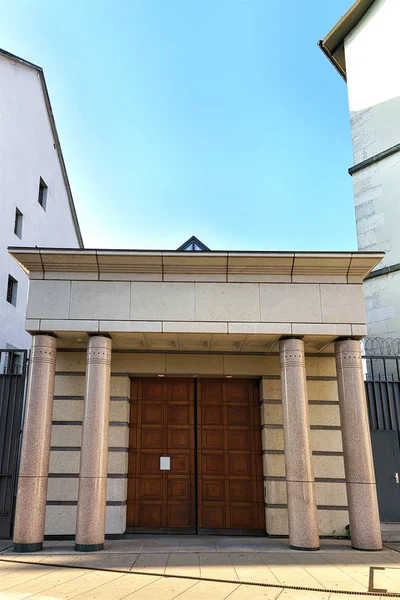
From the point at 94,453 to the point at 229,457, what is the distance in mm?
3978

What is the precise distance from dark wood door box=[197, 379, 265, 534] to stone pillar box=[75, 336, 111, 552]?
10.4ft

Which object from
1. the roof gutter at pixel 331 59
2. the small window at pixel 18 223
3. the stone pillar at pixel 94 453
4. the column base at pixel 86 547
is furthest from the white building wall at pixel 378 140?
the small window at pixel 18 223

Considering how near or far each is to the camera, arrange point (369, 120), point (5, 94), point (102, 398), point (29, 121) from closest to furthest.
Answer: point (102, 398) < point (369, 120) < point (5, 94) < point (29, 121)

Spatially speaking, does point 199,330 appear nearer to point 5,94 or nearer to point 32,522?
point 32,522

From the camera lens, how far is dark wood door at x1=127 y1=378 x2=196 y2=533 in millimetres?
12375

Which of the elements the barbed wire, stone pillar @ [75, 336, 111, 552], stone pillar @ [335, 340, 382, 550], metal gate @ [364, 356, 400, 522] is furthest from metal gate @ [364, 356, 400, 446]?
stone pillar @ [75, 336, 111, 552]

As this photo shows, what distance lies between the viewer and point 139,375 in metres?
13.0

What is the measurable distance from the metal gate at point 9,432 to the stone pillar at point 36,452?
2.04 meters

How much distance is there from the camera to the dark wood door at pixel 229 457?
12.4 meters

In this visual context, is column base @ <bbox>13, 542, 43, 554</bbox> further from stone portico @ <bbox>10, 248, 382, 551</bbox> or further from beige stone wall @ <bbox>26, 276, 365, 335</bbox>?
beige stone wall @ <bbox>26, 276, 365, 335</bbox>

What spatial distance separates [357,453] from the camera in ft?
34.3

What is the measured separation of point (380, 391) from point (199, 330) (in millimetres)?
5448

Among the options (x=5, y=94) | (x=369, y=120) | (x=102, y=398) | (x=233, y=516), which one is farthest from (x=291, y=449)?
(x=5, y=94)

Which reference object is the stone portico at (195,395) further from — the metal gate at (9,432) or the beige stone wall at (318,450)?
the metal gate at (9,432)
